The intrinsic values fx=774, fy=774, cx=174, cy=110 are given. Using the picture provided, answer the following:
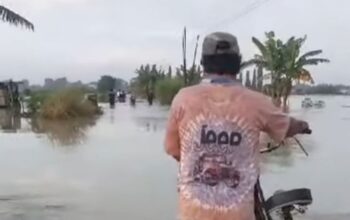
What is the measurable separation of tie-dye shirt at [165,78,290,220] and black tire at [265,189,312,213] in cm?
25

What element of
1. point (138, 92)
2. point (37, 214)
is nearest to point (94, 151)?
point (37, 214)

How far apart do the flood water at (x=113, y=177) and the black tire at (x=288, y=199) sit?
5394 mm

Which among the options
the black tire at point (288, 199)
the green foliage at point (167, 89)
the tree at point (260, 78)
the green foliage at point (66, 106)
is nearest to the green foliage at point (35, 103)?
the green foliage at point (66, 106)

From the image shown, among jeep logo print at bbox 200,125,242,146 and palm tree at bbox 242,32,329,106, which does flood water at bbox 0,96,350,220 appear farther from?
palm tree at bbox 242,32,329,106

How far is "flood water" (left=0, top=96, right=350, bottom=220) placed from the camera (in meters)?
9.48

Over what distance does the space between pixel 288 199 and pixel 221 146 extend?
1.53ft

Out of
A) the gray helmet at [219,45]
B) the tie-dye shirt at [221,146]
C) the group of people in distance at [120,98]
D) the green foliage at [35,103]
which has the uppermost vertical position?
the gray helmet at [219,45]

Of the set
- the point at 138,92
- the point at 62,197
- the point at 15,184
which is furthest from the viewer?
the point at 138,92

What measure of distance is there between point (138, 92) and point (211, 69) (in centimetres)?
7894

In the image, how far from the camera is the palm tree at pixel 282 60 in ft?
151

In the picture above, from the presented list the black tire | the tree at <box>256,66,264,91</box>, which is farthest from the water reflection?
the tree at <box>256,66,264,91</box>

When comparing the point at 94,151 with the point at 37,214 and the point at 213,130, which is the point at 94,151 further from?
the point at 213,130

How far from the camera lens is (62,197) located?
10531 millimetres

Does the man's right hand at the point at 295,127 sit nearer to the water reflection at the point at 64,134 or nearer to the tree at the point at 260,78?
the water reflection at the point at 64,134
